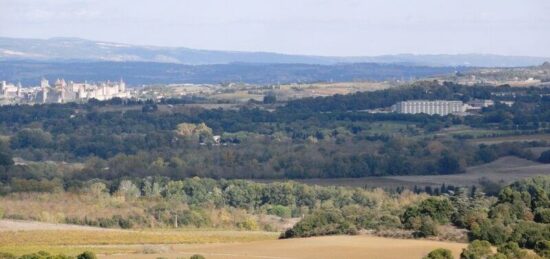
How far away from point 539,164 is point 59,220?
33843 mm

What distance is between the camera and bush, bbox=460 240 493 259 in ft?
123

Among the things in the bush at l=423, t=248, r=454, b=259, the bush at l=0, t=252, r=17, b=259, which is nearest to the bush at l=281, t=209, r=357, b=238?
the bush at l=423, t=248, r=454, b=259

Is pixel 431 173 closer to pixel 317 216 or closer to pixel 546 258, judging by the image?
pixel 317 216

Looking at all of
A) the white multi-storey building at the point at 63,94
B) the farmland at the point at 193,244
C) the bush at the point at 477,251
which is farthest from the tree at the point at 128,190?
the white multi-storey building at the point at 63,94

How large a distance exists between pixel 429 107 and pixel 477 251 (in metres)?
85.6

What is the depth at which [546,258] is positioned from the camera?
3806 centimetres

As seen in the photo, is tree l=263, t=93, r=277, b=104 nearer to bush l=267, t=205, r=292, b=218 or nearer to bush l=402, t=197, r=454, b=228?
bush l=267, t=205, r=292, b=218

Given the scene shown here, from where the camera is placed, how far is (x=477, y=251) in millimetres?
37781

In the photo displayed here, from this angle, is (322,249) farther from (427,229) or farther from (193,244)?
(193,244)

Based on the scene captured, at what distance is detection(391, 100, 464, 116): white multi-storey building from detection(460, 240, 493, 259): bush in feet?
269

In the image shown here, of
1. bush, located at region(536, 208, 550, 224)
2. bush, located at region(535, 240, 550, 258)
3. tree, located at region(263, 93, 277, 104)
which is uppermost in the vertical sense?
bush, located at region(535, 240, 550, 258)

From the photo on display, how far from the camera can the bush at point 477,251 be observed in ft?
123

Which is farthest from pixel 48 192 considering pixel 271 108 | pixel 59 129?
pixel 271 108

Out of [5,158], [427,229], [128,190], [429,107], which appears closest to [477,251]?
[427,229]
